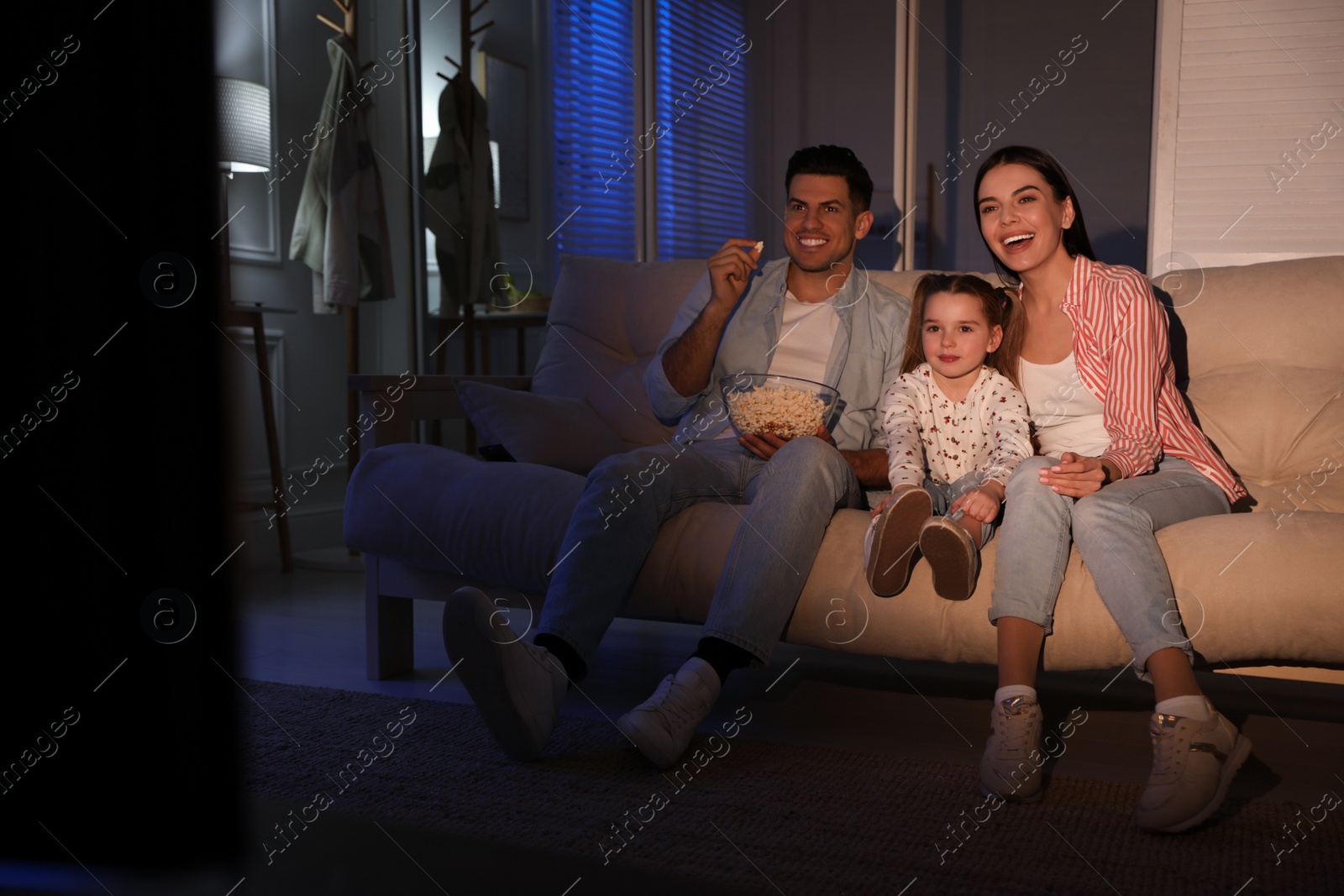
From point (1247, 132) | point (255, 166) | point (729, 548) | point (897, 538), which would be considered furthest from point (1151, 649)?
point (255, 166)

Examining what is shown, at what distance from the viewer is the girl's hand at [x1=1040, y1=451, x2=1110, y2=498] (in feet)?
4.59

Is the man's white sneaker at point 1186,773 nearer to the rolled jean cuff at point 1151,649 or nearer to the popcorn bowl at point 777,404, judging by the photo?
the rolled jean cuff at point 1151,649

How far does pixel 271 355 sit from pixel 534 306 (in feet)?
3.19

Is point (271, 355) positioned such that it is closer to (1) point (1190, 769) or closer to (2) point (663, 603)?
(2) point (663, 603)

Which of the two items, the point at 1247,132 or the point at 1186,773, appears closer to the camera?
the point at 1186,773

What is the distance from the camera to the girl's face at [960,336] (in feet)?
→ 5.54

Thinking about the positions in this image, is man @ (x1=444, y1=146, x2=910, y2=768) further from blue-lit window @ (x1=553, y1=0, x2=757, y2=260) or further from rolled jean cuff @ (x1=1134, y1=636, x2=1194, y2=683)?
blue-lit window @ (x1=553, y1=0, x2=757, y2=260)

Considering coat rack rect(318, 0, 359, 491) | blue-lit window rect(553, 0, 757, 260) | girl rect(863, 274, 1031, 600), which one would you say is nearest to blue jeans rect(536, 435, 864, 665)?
girl rect(863, 274, 1031, 600)

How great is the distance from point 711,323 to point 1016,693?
883mm

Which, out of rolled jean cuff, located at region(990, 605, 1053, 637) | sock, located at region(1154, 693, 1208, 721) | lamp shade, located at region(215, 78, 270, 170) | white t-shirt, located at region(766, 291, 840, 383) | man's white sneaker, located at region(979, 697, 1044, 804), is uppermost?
lamp shade, located at region(215, 78, 270, 170)

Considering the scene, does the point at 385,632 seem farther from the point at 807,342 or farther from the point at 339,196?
the point at 339,196

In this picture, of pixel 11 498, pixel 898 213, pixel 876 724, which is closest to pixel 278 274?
pixel 898 213

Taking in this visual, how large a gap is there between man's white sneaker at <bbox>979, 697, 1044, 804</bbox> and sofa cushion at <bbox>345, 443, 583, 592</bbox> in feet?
2.33

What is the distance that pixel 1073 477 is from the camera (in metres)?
1.40
